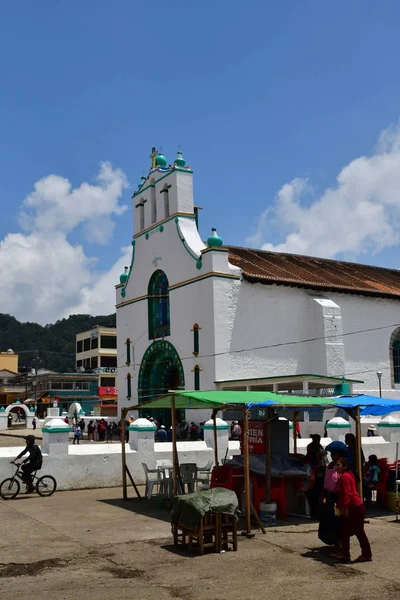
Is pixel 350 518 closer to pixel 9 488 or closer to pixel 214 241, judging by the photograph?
pixel 9 488

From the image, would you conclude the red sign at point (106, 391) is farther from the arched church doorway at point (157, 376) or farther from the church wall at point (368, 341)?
the church wall at point (368, 341)

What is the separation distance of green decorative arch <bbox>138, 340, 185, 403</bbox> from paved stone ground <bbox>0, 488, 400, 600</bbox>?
71.0 ft

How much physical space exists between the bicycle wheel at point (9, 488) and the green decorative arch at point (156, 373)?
1883 centimetres

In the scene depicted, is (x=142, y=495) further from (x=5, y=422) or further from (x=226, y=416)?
(x=5, y=422)

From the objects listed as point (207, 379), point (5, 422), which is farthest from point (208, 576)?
point (5, 422)

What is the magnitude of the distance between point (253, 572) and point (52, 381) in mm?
60980

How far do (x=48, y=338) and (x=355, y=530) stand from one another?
134695 mm

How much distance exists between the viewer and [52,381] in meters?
67.0

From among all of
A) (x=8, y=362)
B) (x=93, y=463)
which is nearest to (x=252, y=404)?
(x=93, y=463)

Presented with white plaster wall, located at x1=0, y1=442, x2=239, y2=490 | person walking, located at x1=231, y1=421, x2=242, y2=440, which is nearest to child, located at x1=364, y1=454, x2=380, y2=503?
white plaster wall, located at x1=0, y1=442, x2=239, y2=490

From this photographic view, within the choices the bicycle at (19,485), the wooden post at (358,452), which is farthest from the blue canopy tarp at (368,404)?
the bicycle at (19,485)

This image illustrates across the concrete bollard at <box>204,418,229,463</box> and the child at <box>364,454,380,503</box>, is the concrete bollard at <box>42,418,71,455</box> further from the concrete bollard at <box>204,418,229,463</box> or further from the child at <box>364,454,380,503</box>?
the child at <box>364,454,380,503</box>

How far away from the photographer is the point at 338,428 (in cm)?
1912

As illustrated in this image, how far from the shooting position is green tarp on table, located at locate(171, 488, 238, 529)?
9.23m
